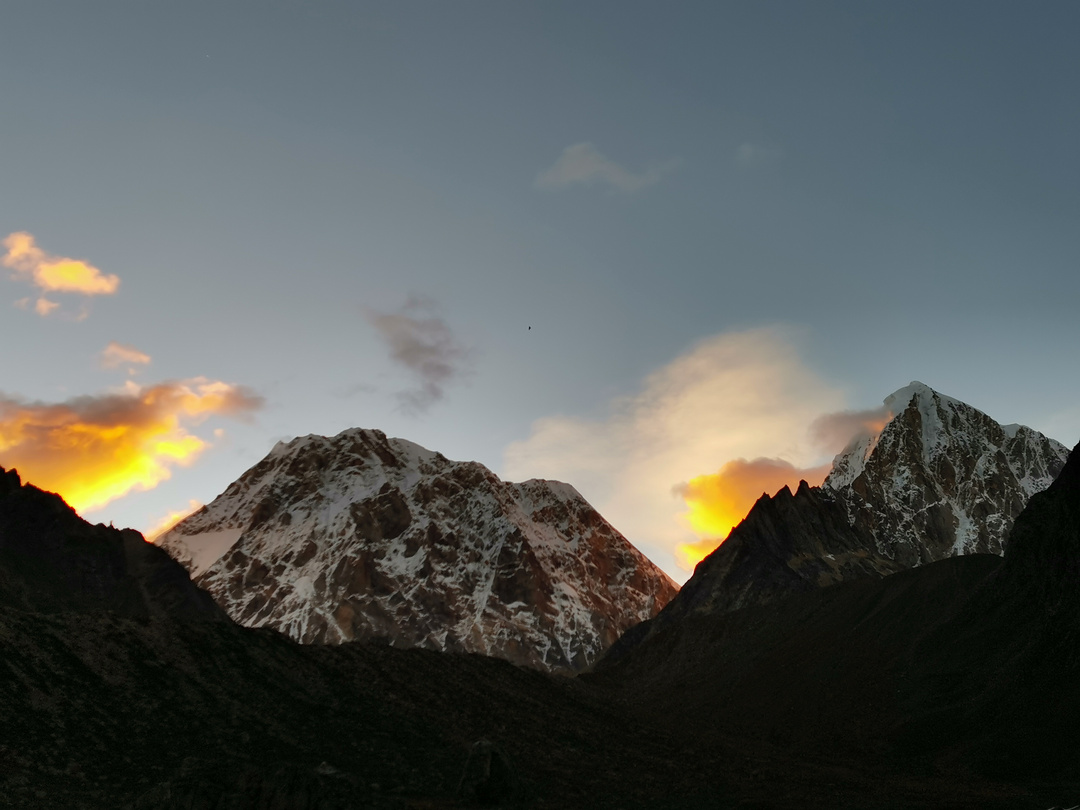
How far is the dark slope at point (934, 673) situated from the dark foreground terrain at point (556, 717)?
24cm

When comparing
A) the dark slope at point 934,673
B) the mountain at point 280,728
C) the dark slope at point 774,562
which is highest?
the dark slope at point 774,562

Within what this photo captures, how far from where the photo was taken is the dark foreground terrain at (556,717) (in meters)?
41.2

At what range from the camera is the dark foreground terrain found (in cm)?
4125

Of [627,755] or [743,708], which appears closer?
[627,755]

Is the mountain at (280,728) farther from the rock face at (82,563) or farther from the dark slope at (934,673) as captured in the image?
the rock face at (82,563)

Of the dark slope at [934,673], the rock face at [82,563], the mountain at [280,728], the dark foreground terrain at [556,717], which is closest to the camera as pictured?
the mountain at [280,728]

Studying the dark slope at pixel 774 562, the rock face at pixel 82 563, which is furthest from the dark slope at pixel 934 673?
the rock face at pixel 82 563

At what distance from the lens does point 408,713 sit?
55625mm

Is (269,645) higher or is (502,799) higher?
(269,645)

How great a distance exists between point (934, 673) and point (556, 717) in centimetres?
3599

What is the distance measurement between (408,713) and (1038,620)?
52.5 metres

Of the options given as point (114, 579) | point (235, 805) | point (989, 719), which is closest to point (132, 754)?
point (235, 805)

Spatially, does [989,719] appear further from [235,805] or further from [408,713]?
[235,805]

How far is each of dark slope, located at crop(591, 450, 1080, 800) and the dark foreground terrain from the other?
0.79 feet
